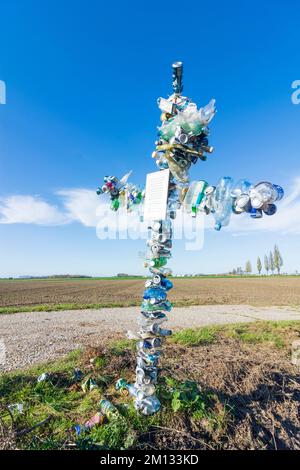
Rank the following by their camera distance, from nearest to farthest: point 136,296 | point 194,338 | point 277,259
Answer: point 194,338
point 136,296
point 277,259

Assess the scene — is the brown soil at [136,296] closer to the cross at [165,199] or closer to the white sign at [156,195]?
the cross at [165,199]

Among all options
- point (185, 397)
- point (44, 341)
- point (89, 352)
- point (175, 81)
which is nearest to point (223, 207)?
point (175, 81)

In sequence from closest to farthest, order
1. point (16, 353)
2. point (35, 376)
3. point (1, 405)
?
1. point (1, 405)
2. point (35, 376)
3. point (16, 353)

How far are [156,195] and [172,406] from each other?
8.72ft

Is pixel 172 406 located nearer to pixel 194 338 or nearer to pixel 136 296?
pixel 194 338

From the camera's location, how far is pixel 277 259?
11888cm

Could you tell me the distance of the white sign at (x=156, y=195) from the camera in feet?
10.6

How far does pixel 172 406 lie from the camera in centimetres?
333

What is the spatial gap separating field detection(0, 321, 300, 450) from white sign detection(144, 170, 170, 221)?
7.75 ft

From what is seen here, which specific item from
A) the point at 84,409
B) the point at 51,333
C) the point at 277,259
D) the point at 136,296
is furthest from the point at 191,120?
the point at 277,259

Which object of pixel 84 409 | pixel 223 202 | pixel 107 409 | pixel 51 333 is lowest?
pixel 51 333

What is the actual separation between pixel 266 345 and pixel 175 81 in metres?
6.74

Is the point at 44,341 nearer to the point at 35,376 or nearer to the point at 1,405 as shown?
the point at 35,376

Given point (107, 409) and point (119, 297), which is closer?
point (107, 409)
